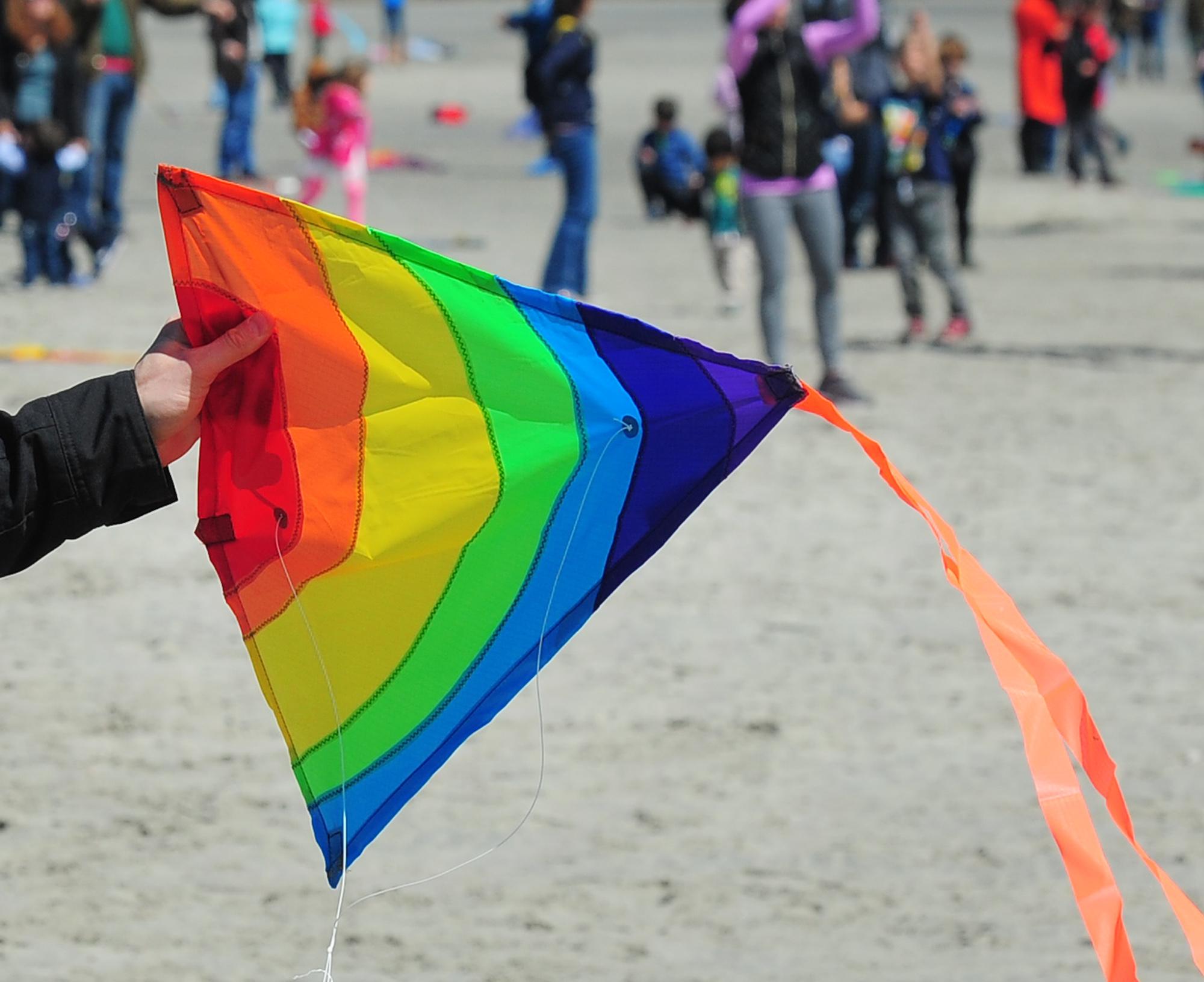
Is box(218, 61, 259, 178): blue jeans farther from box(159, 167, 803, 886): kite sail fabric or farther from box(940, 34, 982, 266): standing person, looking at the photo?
box(159, 167, 803, 886): kite sail fabric

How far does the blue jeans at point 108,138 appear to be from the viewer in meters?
11.5

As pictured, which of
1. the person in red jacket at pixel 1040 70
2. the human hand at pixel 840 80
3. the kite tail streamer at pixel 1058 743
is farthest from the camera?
the person in red jacket at pixel 1040 70

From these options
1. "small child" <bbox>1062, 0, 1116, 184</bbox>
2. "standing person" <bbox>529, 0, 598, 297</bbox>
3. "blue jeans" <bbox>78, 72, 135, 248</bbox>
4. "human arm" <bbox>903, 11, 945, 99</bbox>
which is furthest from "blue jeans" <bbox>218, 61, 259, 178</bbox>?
"small child" <bbox>1062, 0, 1116, 184</bbox>

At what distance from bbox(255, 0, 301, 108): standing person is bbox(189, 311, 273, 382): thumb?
17868mm

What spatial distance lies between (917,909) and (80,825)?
177 centimetres

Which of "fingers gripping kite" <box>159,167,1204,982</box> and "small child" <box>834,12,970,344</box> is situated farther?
"small child" <box>834,12,970,344</box>

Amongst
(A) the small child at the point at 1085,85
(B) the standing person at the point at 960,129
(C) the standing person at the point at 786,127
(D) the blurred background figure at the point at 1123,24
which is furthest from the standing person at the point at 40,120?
(D) the blurred background figure at the point at 1123,24

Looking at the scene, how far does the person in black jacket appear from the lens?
200 centimetres

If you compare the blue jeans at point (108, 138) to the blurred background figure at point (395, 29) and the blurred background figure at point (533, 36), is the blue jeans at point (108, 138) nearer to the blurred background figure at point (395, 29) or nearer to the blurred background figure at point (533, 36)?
the blurred background figure at point (533, 36)

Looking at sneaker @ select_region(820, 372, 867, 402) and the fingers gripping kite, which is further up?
the fingers gripping kite

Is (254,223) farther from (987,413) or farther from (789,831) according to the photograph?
(987,413)

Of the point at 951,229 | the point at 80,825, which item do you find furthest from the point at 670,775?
the point at 951,229

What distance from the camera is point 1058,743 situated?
7.63 feet

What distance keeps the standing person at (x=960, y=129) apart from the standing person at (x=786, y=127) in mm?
2372
